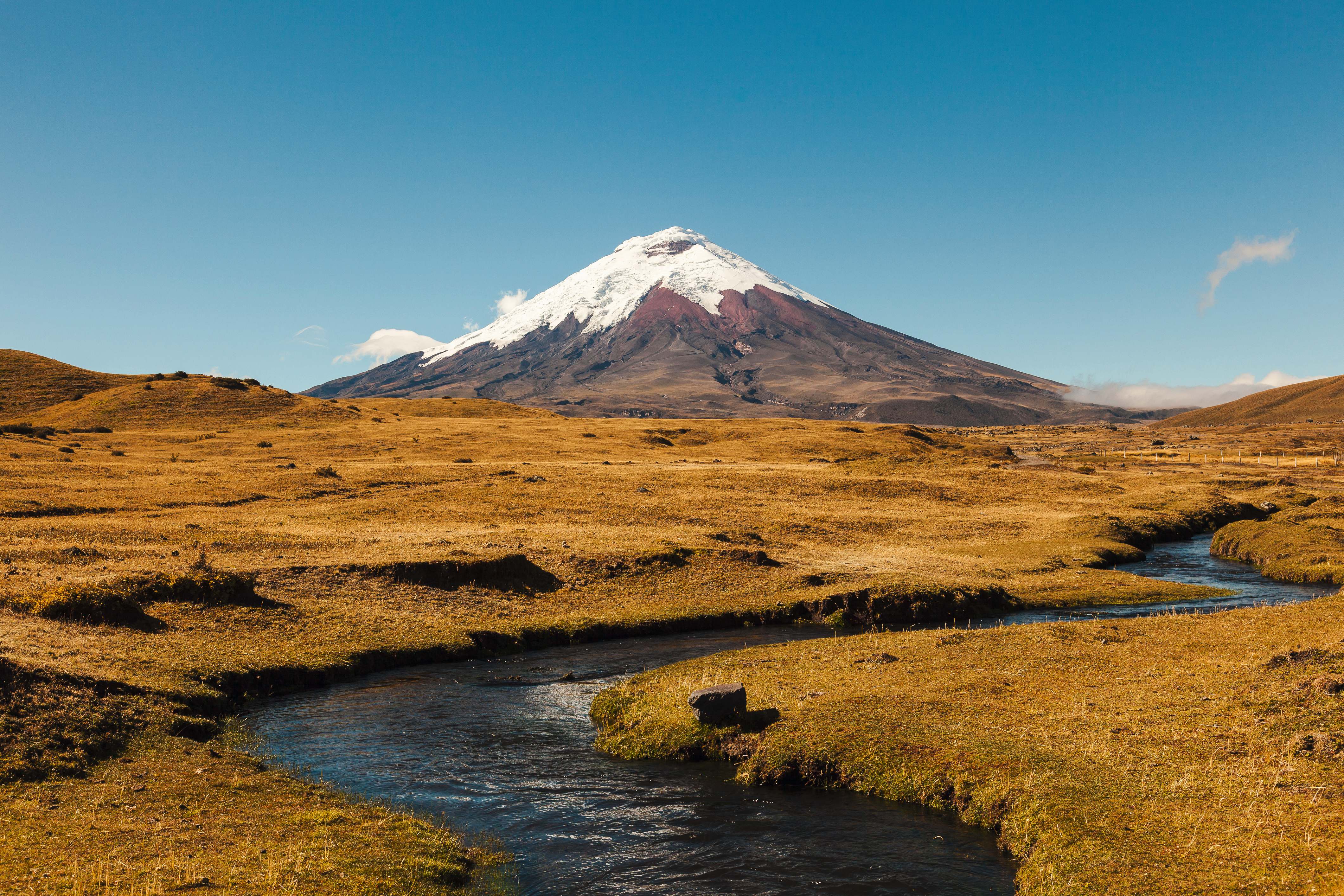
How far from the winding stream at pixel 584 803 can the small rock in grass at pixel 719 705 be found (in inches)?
57.0

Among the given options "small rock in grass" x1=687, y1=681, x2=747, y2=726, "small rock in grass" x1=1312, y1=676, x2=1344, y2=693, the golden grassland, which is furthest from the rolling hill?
"small rock in grass" x1=1312, y1=676, x2=1344, y2=693

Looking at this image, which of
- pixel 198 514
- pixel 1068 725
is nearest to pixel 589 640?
pixel 1068 725

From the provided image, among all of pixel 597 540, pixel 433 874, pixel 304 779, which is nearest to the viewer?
pixel 433 874

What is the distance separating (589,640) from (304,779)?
19.5 metres

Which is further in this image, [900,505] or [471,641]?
[900,505]

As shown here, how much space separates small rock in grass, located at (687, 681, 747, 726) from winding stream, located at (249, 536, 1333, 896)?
1.45m

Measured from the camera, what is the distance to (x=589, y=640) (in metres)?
39.9

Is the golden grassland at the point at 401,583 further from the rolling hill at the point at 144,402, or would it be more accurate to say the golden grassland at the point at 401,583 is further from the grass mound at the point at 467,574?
the rolling hill at the point at 144,402

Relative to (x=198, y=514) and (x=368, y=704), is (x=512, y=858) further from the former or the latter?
(x=198, y=514)

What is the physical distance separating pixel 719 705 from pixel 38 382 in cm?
17879

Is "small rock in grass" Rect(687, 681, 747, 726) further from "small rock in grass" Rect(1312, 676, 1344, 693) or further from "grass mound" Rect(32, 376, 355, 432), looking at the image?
"grass mound" Rect(32, 376, 355, 432)

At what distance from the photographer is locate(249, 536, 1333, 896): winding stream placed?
16781 millimetres

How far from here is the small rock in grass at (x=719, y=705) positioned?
2392cm

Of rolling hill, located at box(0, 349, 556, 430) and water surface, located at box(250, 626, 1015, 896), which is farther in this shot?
rolling hill, located at box(0, 349, 556, 430)
